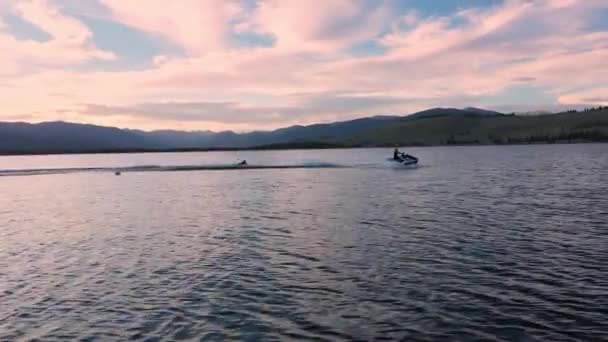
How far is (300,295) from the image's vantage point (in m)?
16.6

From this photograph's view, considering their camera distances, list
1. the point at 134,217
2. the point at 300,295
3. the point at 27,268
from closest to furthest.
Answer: the point at 300,295
the point at 27,268
the point at 134,217

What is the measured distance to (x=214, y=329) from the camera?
13.9 m

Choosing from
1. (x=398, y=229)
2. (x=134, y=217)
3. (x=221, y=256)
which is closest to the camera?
(x=221, y=256)

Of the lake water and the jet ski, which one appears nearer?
the lake water

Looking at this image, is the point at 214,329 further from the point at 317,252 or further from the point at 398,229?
the point at 398,229

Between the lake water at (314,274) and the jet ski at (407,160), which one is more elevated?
the jet ski at (407,160)

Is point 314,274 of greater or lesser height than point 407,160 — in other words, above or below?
below

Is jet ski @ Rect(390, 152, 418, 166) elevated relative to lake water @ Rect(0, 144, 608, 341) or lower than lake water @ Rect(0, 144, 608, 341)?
elevated

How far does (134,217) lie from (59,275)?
17.8 meters

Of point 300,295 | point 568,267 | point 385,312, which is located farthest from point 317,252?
point 568,267

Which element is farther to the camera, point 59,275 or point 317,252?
point 317,252

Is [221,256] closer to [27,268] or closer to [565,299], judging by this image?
[27,268]

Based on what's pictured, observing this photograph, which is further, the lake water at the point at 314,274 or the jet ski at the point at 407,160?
the jet ski at the point at 407,160

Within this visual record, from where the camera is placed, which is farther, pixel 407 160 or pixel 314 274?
pixel 407 160
